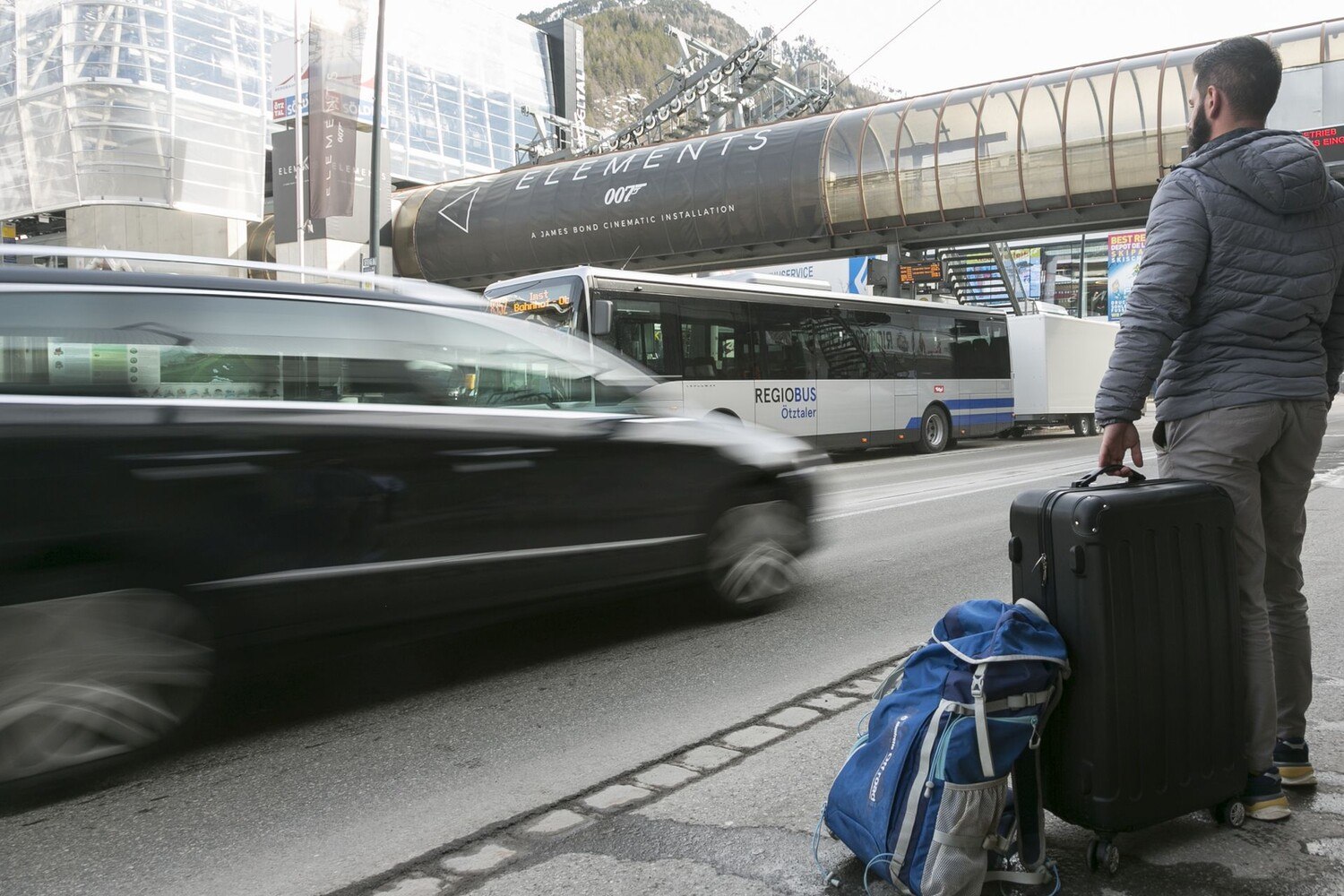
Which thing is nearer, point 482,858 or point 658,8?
point 482,858

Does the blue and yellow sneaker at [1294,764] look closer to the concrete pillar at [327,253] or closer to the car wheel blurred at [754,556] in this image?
the car wheel blurred at [754,556]

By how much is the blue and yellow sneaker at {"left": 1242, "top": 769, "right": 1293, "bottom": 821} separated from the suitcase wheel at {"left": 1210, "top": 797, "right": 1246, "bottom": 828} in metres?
0.03

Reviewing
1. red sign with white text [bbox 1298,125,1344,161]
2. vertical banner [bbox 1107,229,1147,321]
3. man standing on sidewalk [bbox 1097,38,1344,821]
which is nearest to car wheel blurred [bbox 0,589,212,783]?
man standing on sidewalk [bbox 1097,38,1344,821]

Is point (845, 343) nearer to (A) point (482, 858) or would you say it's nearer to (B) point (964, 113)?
(B) point (964, 113)

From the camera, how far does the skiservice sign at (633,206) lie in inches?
1053

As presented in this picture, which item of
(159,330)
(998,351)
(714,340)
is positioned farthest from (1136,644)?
(998,351)

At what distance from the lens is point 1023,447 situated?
70.6 ft

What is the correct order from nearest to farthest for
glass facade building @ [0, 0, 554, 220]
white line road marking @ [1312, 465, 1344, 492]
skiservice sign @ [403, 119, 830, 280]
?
white line road marking @ [1312, 465, 1344, 492]
skiservice sign @ [403, 119, 830, 280]
glass facade building @ [0, 0, 554, 220]

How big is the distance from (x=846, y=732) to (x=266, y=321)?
8.09ft

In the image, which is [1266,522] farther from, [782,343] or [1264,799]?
[782,343]

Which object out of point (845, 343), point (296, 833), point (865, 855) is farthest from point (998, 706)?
point (845, 343)

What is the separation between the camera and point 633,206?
28.7 meters

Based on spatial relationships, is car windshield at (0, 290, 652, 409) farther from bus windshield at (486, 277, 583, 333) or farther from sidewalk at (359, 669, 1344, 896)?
bus windshield at (486, 277, 583, 333)

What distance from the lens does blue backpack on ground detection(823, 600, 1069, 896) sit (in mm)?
2404
